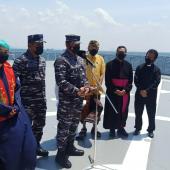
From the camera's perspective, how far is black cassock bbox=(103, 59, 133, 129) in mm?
6207

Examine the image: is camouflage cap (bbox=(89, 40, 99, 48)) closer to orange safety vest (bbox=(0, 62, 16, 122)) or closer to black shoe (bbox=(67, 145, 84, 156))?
black shoe (bbox=(67, 145, 84, 156))

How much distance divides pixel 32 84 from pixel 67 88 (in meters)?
0.51

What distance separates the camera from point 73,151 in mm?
5277

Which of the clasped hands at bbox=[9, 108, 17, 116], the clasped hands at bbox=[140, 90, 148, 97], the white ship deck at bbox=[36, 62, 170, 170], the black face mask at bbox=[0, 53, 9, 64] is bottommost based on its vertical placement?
the white ship deck at bbox=[36, 62, 170, 170]

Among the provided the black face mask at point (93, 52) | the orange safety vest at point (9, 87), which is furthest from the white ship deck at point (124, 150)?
the orange safety vest at point (9, 87)

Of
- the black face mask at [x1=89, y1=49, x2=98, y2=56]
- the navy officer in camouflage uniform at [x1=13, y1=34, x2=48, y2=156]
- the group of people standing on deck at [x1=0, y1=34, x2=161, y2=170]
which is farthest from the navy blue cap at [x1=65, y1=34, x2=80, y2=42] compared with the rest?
the black face mask at [x1=89, y1=49, x2=98, y2=56]

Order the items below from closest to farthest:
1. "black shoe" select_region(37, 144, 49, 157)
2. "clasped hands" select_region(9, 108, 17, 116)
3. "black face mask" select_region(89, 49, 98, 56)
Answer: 1. "clasped hands" select_region(9, 108, 17, 116)
2. "black shoe" select_region(37, 144, 49, 157)
3. "black face mask" select_region(89, 49, 98, 56)

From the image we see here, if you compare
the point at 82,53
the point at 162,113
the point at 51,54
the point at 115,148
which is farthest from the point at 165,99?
the point at 51,54

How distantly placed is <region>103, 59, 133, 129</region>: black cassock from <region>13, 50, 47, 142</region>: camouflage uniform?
179cm

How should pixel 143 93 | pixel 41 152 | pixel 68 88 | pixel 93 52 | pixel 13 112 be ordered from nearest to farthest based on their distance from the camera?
pixel 13 112
pixel 68 88
pixel 41 152
pixel 93 52
pixel 143 93

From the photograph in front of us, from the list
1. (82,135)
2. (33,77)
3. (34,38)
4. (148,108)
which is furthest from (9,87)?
(148,108)

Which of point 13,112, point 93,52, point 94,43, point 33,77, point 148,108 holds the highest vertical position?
point 94,43

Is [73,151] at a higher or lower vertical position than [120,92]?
lower

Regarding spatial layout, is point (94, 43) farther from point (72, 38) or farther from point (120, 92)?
point (72, 38)
